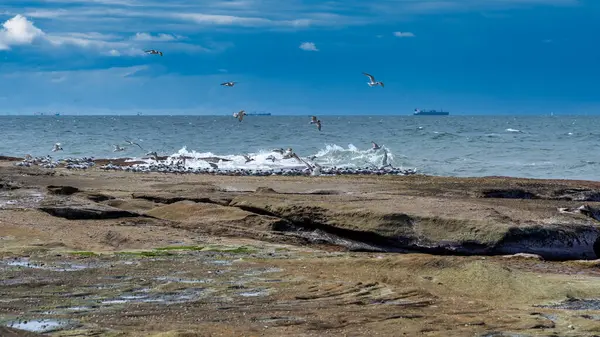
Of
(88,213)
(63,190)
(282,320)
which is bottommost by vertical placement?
(282,320)

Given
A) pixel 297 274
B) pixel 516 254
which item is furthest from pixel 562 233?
pixel 297 274

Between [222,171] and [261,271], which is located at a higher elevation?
[222,171]

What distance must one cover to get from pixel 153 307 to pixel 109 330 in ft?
3.61

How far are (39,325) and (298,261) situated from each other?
483cm

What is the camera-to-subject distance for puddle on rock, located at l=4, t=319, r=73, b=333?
8.58 meters

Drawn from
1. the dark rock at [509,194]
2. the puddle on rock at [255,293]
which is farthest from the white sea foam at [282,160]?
the puddle on rock at [255,293]

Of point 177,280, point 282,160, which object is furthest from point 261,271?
point 282,160

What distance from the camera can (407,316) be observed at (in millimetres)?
9586

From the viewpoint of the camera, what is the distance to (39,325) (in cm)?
874

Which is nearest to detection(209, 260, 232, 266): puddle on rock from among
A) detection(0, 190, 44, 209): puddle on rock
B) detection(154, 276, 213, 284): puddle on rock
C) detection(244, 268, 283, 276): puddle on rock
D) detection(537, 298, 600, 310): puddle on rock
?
detection(244, 268, 283, 276): puddle on rock

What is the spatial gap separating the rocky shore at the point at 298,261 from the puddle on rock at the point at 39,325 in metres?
0.02

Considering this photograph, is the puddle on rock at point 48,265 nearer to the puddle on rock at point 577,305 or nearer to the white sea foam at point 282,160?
the puddle on rock at point 577,305

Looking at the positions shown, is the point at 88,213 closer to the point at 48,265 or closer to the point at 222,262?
the point at 48,265

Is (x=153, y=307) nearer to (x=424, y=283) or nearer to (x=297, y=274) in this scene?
(x=297, y=274)
